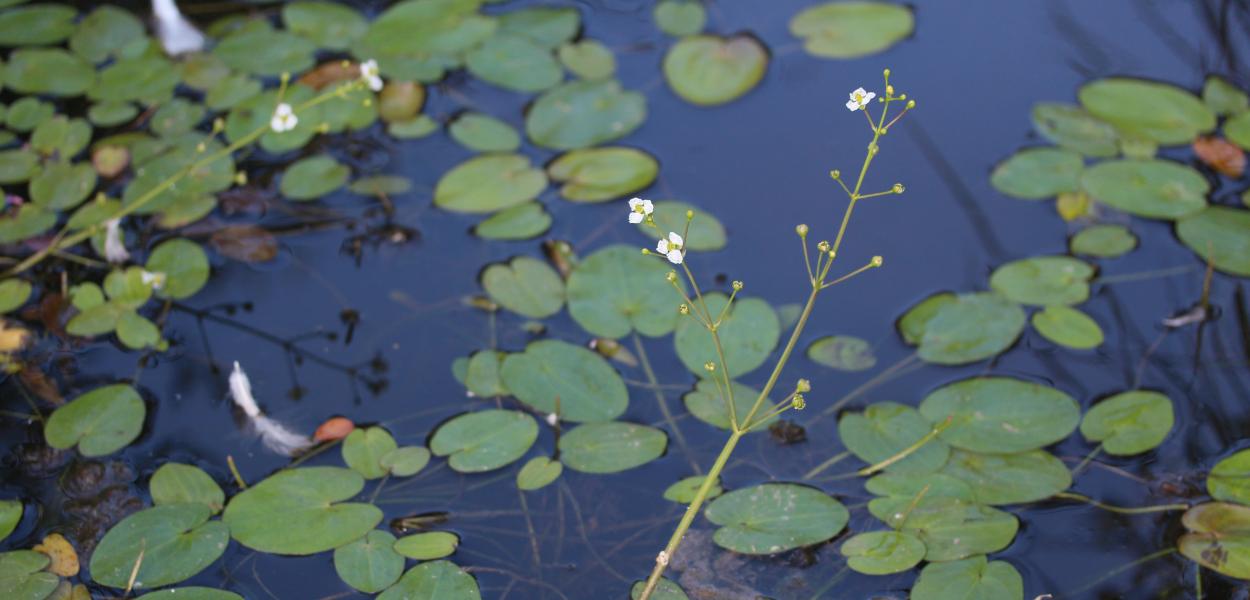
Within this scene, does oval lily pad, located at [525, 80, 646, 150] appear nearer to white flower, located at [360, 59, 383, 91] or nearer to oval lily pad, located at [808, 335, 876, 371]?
white flower, located at [360, 59, 383, 91]

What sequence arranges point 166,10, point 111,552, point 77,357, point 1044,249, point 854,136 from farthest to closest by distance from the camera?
point 166,10 < point 854,136 < point 1044,249 < point 77,357 < point 111,552

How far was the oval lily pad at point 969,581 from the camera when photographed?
6.13ft

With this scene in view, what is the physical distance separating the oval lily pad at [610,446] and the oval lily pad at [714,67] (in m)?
1.09

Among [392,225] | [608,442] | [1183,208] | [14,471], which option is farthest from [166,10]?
[1183,208]

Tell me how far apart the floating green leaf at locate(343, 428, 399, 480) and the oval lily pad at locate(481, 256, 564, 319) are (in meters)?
0.42

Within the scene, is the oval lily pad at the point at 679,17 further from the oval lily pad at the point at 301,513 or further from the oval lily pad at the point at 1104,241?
the oval lily pad at the point at 301,513

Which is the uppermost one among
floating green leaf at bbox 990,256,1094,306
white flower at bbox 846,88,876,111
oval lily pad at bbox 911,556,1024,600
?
white flower at bbox 846,88,876,111

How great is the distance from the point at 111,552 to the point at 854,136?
76.8 inches

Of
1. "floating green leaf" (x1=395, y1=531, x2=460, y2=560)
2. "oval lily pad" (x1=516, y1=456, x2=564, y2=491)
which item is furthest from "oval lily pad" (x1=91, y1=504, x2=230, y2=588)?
"oval lily pad" (x1=516, y1=456, x2=564, y2=491)

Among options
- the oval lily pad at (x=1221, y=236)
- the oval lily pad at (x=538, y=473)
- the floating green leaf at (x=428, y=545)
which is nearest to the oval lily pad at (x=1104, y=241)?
the oval lily pad at (x=1221, y=236)

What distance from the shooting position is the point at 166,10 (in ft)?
9.83

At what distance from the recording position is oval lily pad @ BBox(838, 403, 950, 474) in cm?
210

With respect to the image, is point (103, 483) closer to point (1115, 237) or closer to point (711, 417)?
point (711, 417)

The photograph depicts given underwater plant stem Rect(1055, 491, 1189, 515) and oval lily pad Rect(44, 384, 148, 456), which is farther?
oval lily pad Rect(44, 384, 148, 456)
